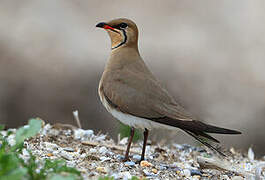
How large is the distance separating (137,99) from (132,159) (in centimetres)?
68

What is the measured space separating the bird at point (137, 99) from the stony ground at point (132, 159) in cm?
30

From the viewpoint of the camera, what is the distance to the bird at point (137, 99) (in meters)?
4.03

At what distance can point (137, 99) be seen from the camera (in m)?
4.25

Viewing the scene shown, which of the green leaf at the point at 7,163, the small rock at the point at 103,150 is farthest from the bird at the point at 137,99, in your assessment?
the green leaf at the point at 7,163

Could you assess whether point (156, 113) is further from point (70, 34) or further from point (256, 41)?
point (256, 41)

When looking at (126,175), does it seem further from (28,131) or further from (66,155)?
(28,131)

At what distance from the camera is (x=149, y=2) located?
1259 centimetres

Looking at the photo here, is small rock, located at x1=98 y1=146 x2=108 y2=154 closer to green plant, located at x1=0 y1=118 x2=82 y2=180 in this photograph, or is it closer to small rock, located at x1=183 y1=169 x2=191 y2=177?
small rock, located at x1=183 y1=169 x2=191 y2=177

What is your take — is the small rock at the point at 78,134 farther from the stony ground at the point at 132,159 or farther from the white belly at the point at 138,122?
the white belly at the point at 138,122

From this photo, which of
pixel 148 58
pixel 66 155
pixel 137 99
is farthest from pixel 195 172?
pixel 148 58

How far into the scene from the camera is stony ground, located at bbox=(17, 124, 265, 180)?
3.95 meters

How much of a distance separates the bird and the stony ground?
30 cm

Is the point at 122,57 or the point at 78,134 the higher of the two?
the point at 122,57

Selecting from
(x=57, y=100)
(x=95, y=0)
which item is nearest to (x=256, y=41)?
(x=95, y=0)
